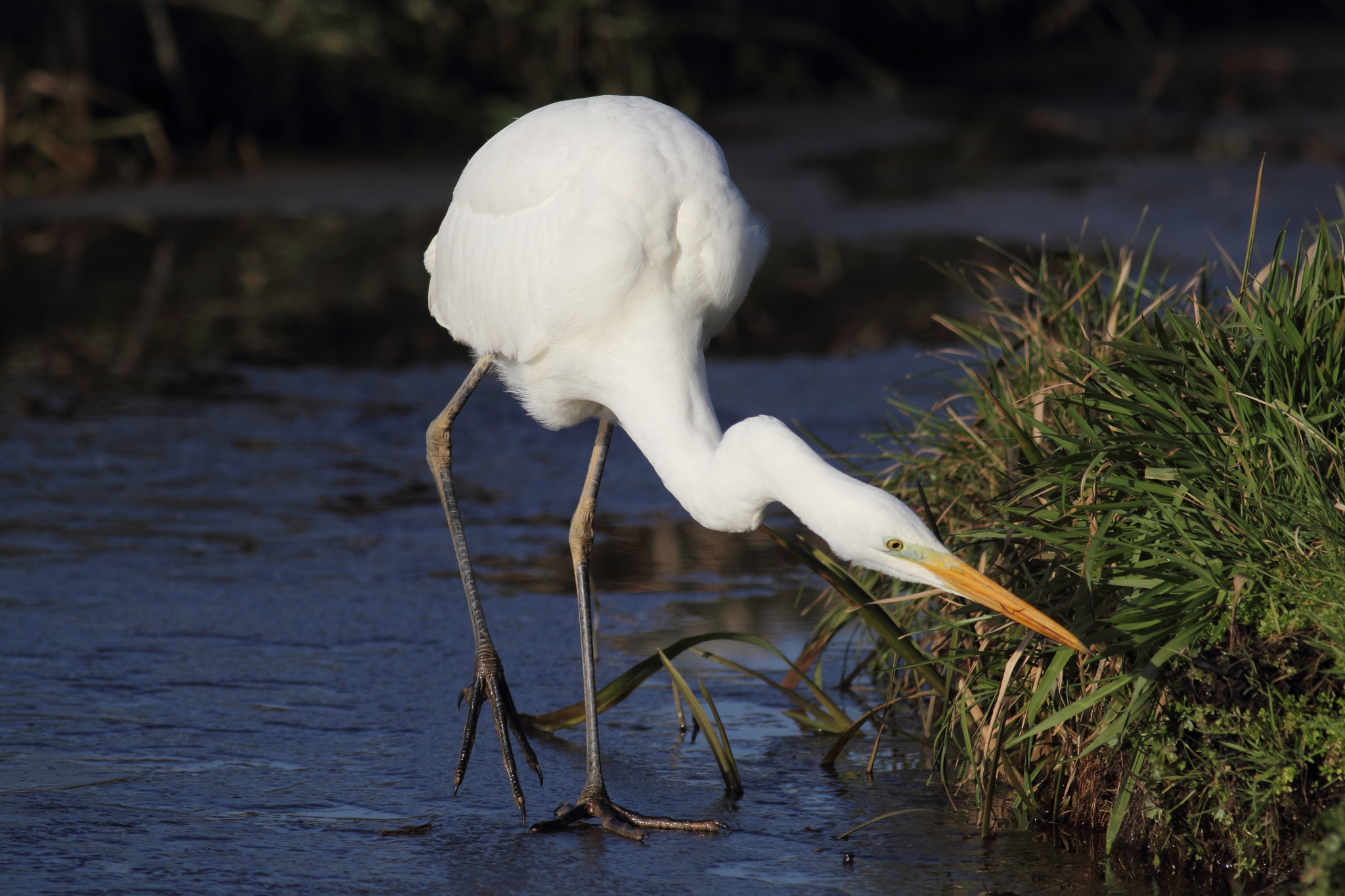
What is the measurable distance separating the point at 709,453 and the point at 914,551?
0.71m

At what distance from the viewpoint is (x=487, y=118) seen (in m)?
13.0

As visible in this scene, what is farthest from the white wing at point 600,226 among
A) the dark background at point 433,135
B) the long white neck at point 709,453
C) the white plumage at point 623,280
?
the dark background at point 433,135

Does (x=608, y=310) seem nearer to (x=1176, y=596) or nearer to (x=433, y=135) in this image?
(x=1176, y=596)

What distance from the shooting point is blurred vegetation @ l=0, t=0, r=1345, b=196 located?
41.3 feet

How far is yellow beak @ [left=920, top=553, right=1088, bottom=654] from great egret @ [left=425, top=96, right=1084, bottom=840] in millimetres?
153

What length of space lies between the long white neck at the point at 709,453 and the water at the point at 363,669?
2.70ft

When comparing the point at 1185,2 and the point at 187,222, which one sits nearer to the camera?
the point at 187,222

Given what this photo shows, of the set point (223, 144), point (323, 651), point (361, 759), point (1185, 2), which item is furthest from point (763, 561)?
point (1185, 2)

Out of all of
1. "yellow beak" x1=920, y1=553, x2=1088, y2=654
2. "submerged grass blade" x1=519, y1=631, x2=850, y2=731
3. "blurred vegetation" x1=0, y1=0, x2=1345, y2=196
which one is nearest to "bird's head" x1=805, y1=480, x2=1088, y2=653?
"yellow beak" x1=920, y1=553, x2=1088, y2=654

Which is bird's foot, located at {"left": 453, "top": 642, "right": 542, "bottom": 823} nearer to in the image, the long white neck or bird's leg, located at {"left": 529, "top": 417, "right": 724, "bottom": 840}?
bird's leg, located at {"left": 529, "top": 417, "right": 724, "bottom": 840}

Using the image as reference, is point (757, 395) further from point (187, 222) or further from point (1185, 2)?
point (1185, 2)

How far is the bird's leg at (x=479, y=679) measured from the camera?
4121 millimetres

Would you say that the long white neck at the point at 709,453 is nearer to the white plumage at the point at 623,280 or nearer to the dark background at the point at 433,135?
the white plumage at the point at 623,280

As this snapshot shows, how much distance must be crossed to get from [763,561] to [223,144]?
9358 mm
